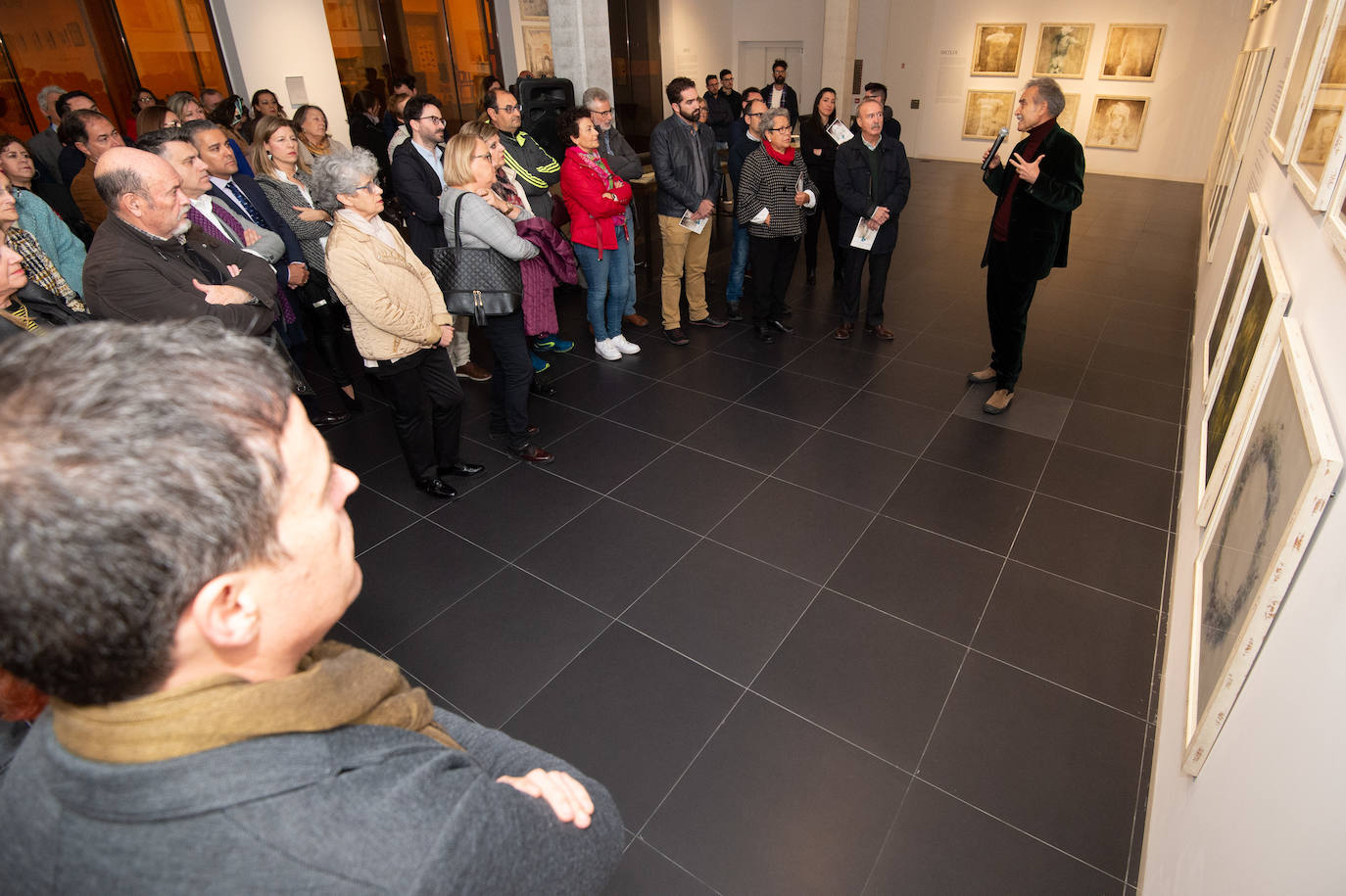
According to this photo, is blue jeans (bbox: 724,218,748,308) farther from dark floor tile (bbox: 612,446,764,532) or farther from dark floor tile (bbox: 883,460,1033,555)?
dark floor tile (bbox: 883,460,1033,555)

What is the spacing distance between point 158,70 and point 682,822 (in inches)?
418

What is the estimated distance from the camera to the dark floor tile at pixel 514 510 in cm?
332

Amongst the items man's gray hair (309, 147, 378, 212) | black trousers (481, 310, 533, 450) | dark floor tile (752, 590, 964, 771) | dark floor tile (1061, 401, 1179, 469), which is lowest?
→ dark floor tile (752, 590, 964, 771)

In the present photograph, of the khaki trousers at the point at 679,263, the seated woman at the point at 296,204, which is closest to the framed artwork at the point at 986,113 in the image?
the khaki trousers at the point at 679,263

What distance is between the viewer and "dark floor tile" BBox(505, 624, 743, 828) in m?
2.20

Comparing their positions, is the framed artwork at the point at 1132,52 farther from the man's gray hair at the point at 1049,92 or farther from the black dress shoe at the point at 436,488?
the black dress shoe at the point at 436,488

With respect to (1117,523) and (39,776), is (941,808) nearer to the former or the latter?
(1117,523)

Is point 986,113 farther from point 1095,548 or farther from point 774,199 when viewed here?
point 1095,548

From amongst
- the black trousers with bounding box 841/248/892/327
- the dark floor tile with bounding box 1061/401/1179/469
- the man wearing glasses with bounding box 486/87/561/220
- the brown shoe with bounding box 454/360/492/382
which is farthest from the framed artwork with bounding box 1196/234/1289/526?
the brown shoe with bounding box 454/360/492/382

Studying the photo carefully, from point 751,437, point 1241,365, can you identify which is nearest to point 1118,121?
point 751,437

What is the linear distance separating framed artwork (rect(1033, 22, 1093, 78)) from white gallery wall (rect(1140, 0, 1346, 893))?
12676 mm

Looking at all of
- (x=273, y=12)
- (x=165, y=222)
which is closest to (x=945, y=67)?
(x=273, y=12)

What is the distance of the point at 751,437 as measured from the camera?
13.6ft

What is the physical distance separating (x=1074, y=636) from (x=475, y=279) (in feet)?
10.4
